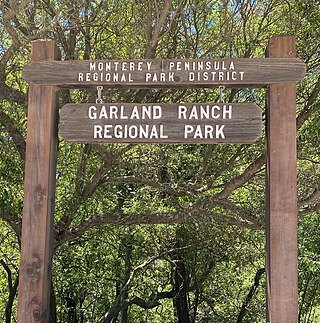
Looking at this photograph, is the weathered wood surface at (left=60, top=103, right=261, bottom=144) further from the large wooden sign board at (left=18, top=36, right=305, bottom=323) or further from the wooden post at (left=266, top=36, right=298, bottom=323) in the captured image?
the wooden post at (left=266, top=36, right=298, bottom=323)

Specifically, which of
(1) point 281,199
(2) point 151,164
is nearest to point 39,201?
(1) point 281,199

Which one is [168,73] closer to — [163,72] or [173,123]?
[163,72]

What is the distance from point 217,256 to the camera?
8883 mm

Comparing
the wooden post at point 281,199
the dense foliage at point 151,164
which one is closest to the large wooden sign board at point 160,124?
the wooden post at point 281,199

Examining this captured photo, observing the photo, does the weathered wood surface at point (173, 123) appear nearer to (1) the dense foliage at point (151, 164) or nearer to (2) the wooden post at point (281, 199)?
(2) the wooden post at point (281, 199)

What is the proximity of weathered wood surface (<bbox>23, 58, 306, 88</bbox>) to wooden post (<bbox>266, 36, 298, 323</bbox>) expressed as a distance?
3.4 inches

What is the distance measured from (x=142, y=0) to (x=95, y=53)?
884mm

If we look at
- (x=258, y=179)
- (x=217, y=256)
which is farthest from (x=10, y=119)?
(x=217, y=256)

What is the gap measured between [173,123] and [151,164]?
10.9 ft

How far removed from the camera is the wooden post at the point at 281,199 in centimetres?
300

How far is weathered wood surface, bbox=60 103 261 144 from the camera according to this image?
3148 mm

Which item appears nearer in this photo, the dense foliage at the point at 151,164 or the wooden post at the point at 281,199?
the wooden post at the point at 281,199

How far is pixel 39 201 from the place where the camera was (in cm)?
321

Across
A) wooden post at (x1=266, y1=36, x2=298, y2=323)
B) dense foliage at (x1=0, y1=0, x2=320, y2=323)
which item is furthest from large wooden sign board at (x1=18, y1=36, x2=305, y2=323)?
dense foliage at (x1=0, y1=0, x2=320, y2=323)
